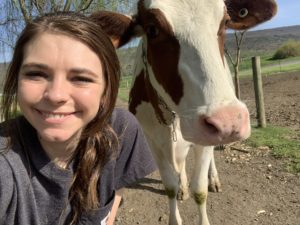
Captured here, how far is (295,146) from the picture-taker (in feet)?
18.2

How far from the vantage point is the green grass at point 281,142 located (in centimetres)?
506

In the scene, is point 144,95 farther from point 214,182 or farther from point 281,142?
point 281,142

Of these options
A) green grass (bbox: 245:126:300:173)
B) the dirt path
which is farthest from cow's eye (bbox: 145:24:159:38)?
green grass (bbox: 245:126:300:173)

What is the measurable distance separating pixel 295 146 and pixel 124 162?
4011 millimetres

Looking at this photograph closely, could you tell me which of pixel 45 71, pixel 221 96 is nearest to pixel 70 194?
pixel 45 71

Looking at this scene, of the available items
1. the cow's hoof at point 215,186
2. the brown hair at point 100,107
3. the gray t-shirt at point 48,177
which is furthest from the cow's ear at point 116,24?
the cow's hoof at point 215,186

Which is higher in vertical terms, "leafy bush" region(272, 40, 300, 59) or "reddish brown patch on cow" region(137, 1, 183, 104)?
"leafy bush" region(272, 40, 300, 59)

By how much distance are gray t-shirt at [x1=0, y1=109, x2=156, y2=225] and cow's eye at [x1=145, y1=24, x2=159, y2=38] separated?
2.20 ft

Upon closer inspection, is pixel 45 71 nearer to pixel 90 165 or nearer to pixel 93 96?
pixel 93 96

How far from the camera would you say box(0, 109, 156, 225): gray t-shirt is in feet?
5.49

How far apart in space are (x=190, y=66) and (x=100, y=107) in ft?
2.16

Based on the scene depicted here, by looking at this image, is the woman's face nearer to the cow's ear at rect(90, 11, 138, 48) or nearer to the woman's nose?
the woman's nose

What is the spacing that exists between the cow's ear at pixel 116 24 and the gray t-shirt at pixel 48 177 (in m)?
0.91

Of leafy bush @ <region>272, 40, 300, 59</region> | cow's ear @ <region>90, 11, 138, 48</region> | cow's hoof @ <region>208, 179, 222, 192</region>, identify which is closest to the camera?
cow's ear @ <region>90, 11, 138, 48</region>
